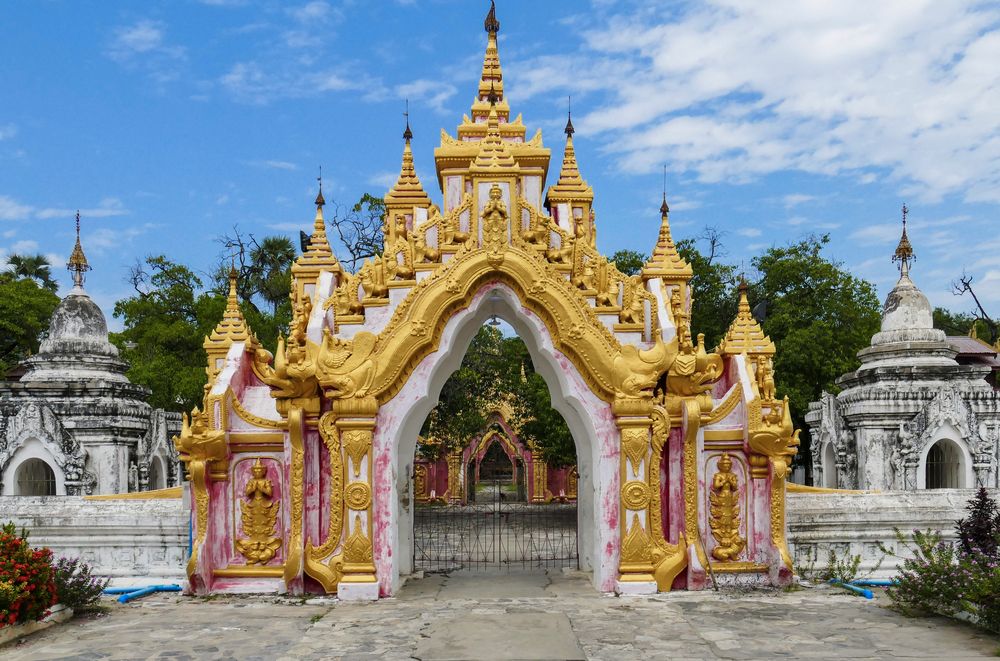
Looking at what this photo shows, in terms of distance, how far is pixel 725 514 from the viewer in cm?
1249

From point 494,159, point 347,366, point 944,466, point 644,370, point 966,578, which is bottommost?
point 966,578

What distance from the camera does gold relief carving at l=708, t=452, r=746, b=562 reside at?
40.9 ft

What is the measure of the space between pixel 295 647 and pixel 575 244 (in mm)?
6323

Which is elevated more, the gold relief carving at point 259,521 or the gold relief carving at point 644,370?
the gold relief carving at point 644,370

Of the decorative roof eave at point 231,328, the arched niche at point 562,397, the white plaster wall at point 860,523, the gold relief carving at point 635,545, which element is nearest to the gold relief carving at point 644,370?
the arched niche at point 562,397

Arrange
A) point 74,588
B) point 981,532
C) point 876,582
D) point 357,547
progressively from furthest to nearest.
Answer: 1. point 876,582
2. point 357,547
3. point 74,588
4. point 981,532

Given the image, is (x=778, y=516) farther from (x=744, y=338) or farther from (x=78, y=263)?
(x=78, y=263)

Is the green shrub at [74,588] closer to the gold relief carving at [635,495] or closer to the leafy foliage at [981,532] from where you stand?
the gold relief carving at [635,495]

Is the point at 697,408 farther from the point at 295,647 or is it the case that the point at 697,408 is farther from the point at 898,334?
the point at 898,334

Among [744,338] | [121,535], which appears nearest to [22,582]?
[121,535]

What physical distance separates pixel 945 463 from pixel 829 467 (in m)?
3.07

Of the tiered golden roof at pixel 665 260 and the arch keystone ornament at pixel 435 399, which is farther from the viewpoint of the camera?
the tiered golden roof at pixel 665 260

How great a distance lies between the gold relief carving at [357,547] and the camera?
39.1 feet

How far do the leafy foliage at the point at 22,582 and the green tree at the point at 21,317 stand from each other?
2831 centimetres
